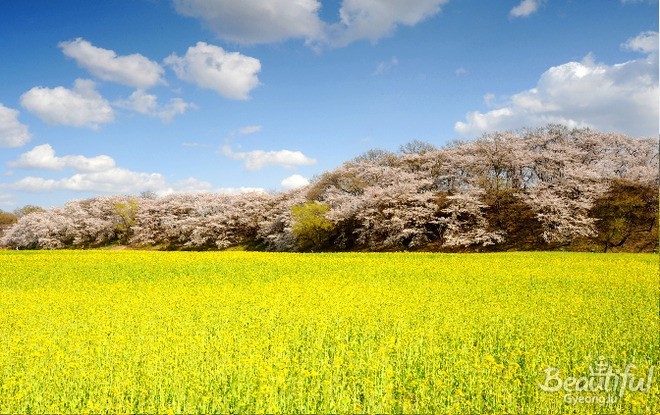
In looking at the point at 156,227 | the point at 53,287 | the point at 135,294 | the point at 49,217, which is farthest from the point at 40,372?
the point at 49,217

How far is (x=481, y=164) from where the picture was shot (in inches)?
2146

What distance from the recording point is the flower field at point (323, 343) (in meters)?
6.83

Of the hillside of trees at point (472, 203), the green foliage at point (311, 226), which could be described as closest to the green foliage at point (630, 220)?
the hillside of trees at point (472, 203)

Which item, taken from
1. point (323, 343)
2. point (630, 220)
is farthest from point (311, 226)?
point (323, 343)

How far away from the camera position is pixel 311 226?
55.5 meters

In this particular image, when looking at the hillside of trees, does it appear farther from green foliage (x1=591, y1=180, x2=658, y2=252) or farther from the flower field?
the flower field

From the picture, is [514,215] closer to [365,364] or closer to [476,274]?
[476,274]

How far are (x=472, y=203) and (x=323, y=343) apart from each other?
4253 cm

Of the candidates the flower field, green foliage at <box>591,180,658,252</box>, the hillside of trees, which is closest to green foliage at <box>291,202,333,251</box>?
the hillside of trees

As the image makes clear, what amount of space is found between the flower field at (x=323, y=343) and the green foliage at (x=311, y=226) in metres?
34.0

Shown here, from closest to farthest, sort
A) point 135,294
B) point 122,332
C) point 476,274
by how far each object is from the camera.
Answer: point 122,332 → point 135,294 → point 476,274

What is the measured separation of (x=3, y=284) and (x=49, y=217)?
7076cm

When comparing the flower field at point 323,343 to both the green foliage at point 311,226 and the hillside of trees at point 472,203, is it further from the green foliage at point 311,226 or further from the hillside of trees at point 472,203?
the green foliage at point 311,226

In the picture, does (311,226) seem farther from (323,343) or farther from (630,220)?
(323,343)
